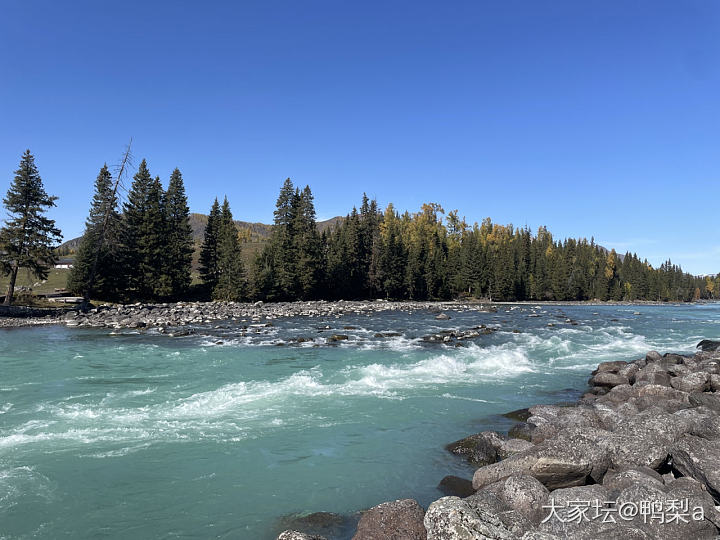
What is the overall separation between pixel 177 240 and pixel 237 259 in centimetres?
853

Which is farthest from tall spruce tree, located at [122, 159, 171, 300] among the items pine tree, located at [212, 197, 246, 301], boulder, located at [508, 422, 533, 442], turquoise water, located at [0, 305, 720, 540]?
boulder, located at [508, 422, 533, 442]

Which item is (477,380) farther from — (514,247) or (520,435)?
(514,247)

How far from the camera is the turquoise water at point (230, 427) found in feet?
22.9

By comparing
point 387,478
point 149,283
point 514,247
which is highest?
point 514,247

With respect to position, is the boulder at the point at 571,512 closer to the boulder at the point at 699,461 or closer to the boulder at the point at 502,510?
the boulder at the point at 502,510

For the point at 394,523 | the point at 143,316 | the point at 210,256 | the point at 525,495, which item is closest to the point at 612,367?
the point at 525,495

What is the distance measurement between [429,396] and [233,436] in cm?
646

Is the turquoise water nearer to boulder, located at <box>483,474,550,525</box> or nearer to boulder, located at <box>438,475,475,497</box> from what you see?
boulder, located at <box>438,475,475,497</box>

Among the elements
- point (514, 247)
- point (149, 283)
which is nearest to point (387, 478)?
point (149, 283)

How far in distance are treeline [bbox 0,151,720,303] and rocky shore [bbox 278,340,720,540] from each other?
41268 mm

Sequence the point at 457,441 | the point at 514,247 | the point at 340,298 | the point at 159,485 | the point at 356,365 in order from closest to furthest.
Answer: the point at 159,485 → the point at 457,441 → the point at 356,365 → the point at 340,298 → the point at 514,247

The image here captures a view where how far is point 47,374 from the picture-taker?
618 inches

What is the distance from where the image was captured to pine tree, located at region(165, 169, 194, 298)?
53.8 metres

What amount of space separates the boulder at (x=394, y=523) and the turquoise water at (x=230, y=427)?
117cm
